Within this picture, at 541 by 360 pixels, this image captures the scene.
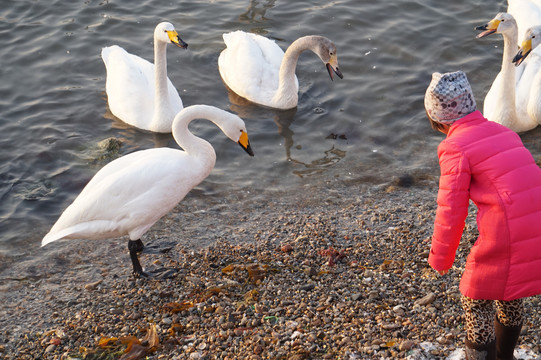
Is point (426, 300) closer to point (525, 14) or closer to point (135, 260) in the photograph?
point (135, 260)

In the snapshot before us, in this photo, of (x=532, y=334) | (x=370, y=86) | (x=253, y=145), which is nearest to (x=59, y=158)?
(x=253, y=145)

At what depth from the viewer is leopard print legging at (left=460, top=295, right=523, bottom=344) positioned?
434 centimetres

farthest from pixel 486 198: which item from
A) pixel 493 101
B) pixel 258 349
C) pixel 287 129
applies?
pixel 287 129

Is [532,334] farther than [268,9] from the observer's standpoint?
No

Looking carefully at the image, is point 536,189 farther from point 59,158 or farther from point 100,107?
point 100,107

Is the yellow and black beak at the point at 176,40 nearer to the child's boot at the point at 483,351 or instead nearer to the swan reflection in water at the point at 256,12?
the swan reflection in water at the point at 256,12

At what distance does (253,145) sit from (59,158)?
2593 millimetres

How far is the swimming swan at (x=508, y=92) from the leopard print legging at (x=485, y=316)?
16.8 ft

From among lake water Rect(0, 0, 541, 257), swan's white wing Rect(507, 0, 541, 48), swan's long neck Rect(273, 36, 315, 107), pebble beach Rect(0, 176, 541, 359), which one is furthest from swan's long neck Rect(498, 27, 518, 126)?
swan's long neck Rect(273, 36, 315, 107)

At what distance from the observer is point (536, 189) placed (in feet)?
13.3

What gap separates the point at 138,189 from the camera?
21.0ft

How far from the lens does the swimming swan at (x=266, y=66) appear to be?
9.81m

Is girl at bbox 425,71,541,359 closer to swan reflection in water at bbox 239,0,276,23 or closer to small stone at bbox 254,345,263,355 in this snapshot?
small stone at bbox 254,345,263,355

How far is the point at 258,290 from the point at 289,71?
185 inches
